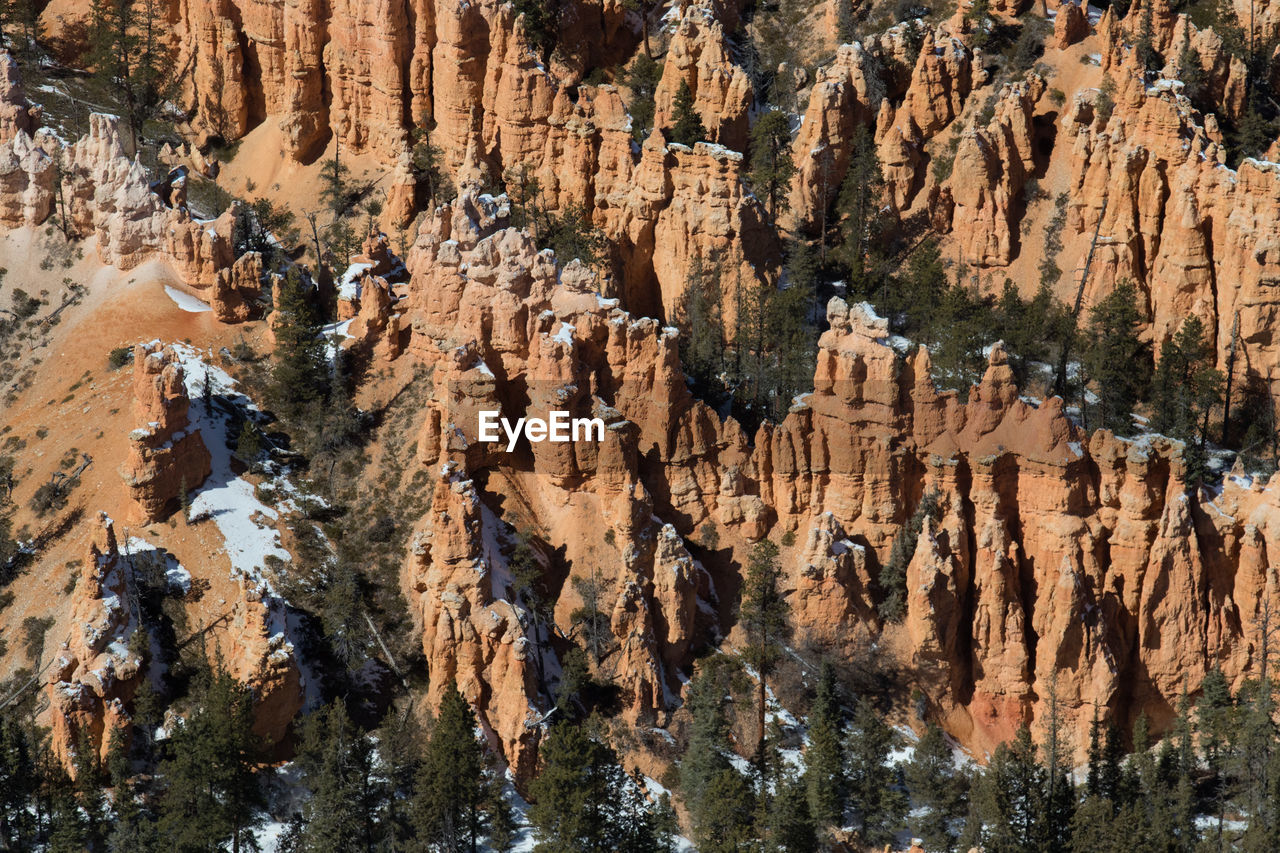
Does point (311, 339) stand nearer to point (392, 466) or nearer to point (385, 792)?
point (392, 466)

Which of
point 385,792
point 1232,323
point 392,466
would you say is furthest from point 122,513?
point 1232,323

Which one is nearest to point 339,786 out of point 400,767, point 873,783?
point 400,767

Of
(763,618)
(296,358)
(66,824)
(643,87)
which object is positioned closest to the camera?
(66,824)

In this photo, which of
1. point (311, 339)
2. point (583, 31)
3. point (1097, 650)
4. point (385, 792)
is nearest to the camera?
point (385, 792)

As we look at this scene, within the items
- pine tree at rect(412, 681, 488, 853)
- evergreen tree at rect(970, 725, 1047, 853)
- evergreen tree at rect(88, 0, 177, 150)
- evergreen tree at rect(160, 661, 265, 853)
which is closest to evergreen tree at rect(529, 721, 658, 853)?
pine tree at rect(412, 681, 488, 853)

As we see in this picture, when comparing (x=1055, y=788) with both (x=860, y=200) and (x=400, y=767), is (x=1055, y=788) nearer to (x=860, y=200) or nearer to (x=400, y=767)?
(x=400, y=767)

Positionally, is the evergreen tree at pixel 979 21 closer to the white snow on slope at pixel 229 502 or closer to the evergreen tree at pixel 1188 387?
the evergreen tree at pixel 1188 387
